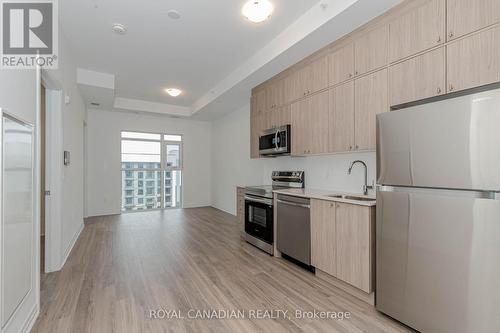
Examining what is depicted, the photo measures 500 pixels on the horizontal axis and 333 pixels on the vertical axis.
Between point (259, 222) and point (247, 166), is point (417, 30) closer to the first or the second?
point (259, 222)

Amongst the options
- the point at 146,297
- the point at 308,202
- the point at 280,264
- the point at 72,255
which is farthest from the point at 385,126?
the point at 72,255

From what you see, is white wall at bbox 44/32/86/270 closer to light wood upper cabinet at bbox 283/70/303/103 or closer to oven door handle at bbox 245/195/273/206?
oven door handle at bbox 245/195/273/206

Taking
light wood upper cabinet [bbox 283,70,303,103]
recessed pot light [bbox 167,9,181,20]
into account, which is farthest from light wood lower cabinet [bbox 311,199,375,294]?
recessed pot light [bbox 167,9,181,20]

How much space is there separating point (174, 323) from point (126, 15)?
10.8 feet

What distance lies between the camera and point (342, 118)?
2852mm

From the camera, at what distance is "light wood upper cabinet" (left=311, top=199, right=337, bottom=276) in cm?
262

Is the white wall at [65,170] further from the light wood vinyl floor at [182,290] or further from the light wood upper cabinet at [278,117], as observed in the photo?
the light wood upper cabinet at [278,117]

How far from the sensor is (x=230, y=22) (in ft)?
9.64

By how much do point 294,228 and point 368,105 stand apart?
1.72m

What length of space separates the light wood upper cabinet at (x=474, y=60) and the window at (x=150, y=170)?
22.5 ft

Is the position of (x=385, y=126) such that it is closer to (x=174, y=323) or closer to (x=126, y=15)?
(x=174, y=323)

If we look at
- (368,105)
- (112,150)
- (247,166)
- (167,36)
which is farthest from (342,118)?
(112,150)

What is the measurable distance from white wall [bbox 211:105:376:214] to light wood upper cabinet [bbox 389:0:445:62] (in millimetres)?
1164

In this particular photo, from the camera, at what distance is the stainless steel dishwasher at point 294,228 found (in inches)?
117
